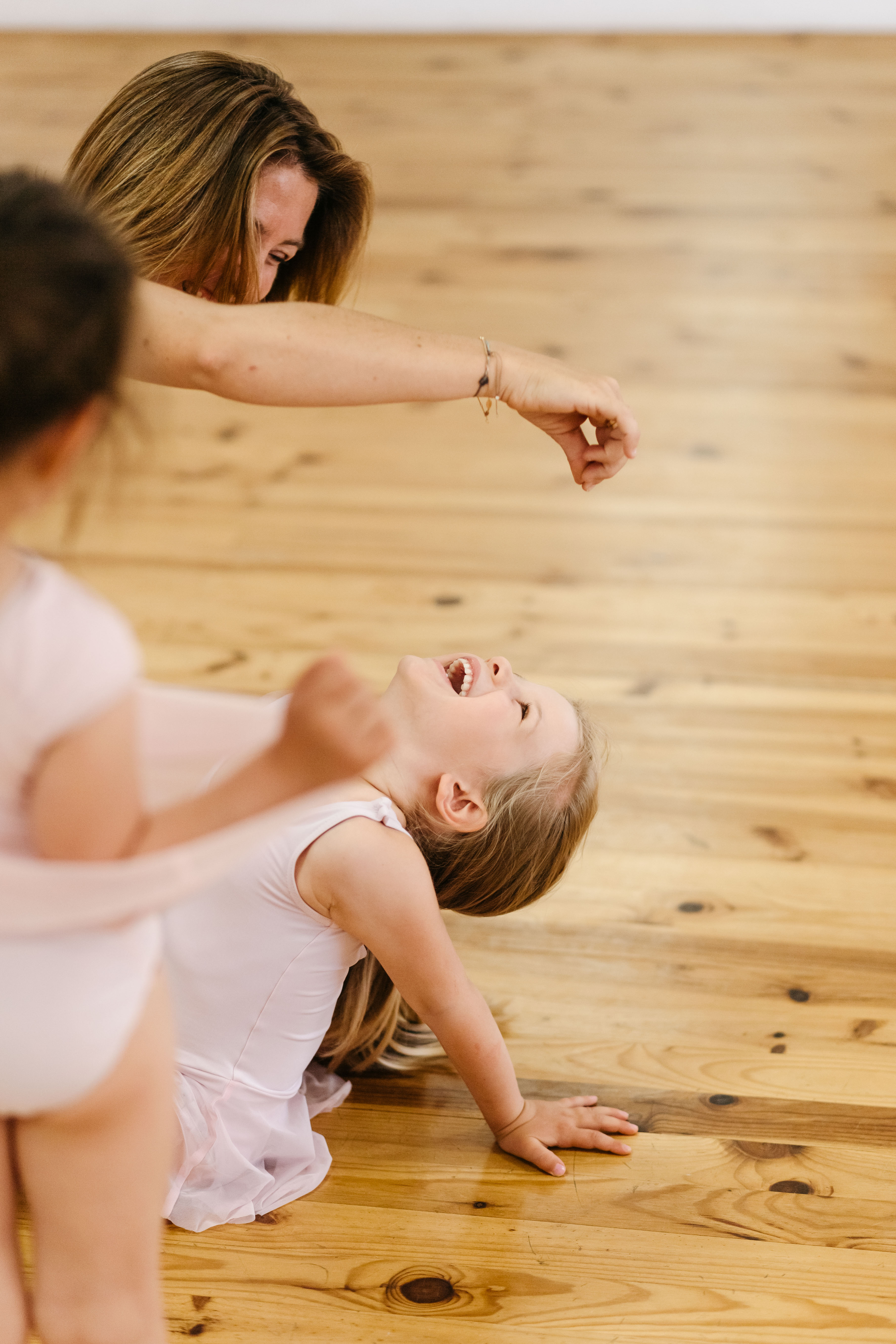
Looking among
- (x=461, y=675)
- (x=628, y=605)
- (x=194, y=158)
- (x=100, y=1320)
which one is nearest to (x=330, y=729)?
(x=100, y=1320)

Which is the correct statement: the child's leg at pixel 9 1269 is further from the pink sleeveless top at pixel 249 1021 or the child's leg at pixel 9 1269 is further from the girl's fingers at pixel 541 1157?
the girl's fingers at pixel 541 1157

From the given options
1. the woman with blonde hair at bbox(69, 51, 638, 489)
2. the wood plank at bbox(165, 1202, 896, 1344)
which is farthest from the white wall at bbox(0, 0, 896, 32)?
the wood plank at bbox(165, 1202, 896, 1344)

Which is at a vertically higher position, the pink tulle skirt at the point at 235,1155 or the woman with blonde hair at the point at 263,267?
the woman with blonde hair at the point at 263,267

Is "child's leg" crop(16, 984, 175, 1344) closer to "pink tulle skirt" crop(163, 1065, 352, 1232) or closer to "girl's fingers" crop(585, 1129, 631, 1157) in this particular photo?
"pink tulle skirt" crop(163, 1065, 352, 1232)

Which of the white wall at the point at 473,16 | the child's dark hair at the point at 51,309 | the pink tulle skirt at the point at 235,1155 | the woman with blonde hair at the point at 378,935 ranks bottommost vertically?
the pink tulle skirt at the point at 235,1155

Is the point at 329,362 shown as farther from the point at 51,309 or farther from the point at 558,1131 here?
the point at 558,1131

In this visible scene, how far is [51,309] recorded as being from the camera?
654 mm

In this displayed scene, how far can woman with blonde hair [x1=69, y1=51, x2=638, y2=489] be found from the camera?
4.15 feet

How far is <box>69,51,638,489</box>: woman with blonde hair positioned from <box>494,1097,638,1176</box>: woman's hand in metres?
0.69

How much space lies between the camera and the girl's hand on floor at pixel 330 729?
0.75 m

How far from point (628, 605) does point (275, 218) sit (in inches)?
39.4

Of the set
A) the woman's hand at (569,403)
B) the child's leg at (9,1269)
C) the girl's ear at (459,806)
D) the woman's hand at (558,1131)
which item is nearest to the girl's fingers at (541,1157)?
the woman's hand at (558,1131)

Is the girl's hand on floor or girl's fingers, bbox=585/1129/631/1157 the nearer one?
the girl's hand on floor

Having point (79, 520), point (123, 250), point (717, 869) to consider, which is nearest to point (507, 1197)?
point (717, 869)
